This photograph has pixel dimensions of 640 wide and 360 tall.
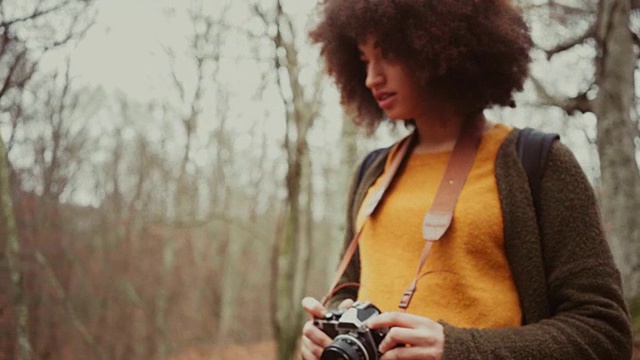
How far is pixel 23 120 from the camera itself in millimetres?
4691

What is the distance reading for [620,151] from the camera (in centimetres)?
482

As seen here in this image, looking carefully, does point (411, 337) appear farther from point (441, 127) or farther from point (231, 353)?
point (231, 353)

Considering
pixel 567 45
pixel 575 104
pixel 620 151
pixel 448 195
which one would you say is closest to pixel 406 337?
pixel 448 195

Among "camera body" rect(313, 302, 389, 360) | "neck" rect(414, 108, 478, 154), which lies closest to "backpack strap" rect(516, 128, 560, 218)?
"neck" rect(414, 108, 478, 154)

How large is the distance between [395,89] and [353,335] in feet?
2.17

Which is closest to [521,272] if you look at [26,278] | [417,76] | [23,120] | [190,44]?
[417,76]

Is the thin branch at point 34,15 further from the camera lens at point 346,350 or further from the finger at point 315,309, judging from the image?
the camera lens at point 346,350

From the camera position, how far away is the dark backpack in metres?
1.27

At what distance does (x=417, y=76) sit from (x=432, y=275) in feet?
1.70

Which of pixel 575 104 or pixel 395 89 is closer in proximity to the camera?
pixel 395 89

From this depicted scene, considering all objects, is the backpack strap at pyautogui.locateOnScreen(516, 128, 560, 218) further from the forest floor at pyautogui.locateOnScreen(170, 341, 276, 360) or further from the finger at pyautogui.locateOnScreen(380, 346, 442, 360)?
the forest floor at pyautogui.locateOnScreen(170, 341, 276, 360)

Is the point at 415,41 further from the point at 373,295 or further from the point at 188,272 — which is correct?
the point at 188,272

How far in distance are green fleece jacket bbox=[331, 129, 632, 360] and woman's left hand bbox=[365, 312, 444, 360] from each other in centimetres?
2

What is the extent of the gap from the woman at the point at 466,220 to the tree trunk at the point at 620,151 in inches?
151
